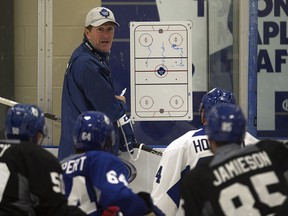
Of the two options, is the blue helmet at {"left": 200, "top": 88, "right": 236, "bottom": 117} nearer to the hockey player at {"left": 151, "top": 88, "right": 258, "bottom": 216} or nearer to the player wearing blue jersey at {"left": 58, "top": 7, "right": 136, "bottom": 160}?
the hockey player at {"left": 151, "top": 88, "right": 258, "bottom": 216}

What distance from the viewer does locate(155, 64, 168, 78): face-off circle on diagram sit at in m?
7.39

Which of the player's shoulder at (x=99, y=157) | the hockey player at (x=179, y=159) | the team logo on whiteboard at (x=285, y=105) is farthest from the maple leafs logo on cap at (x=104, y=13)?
the player's shoulder at (x=99, y=157)

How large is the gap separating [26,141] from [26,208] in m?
0.33

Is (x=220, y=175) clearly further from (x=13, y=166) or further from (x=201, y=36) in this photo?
Result: (x=201, y=36)

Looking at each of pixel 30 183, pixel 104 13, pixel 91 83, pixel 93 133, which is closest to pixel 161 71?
pixel 104 13

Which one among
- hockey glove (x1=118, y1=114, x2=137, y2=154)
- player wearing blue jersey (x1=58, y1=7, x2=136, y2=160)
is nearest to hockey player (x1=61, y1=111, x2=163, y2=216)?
player wearing blue jersey (x1=58, y1=7, x2=136, y2=160)

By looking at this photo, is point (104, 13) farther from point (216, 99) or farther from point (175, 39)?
point (216, 99)

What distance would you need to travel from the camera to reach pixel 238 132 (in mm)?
4188

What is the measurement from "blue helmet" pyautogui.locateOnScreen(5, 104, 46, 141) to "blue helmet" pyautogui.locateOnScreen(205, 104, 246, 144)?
2.61 feet

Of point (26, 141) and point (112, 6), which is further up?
point (112, 6)

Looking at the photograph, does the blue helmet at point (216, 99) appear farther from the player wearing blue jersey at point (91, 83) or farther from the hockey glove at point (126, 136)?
the hockey glove at point (126, 136)

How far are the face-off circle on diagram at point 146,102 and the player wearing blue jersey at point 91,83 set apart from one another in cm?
75

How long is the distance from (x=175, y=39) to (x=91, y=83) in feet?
4.05

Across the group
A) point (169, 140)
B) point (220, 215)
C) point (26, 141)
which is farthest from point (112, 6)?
point (220, 215)
